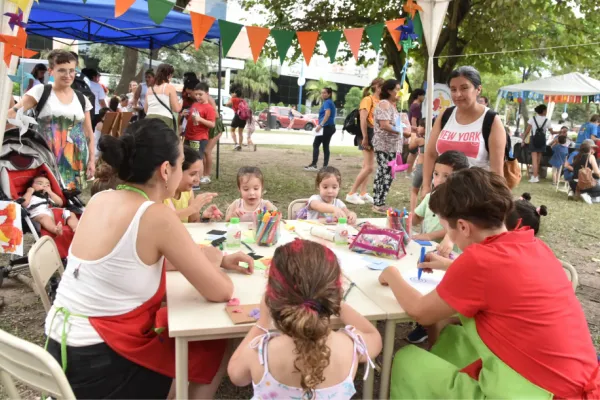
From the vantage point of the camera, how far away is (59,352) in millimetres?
1674

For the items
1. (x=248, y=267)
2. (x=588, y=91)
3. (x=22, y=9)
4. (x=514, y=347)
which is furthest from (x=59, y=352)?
(x=588, y=91)

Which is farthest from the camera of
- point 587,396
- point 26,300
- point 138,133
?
point 26,300

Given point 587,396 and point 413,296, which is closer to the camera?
point 587,396

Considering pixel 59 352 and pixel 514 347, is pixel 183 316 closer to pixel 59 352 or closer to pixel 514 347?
pixel 59 352

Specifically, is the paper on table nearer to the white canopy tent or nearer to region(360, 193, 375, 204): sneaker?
region(360, 193, 375, 204): sneaker

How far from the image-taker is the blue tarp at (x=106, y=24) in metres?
6.38

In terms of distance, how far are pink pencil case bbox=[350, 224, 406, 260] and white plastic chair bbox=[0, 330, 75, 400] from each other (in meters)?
1.60

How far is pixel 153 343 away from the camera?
175cm

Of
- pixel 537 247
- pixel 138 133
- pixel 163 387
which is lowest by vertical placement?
pixel 163 387

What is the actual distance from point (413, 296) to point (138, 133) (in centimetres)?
121

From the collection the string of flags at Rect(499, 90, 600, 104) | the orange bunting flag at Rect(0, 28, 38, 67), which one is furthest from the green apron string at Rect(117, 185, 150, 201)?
the string of flags at Rect(499, 90, 600, 104)

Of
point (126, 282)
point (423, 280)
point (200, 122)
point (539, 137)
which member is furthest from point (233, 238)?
point (539, 137)

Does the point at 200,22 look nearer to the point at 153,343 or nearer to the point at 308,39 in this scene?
the point at 308,39

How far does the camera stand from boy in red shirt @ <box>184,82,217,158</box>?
6863 millimetres
